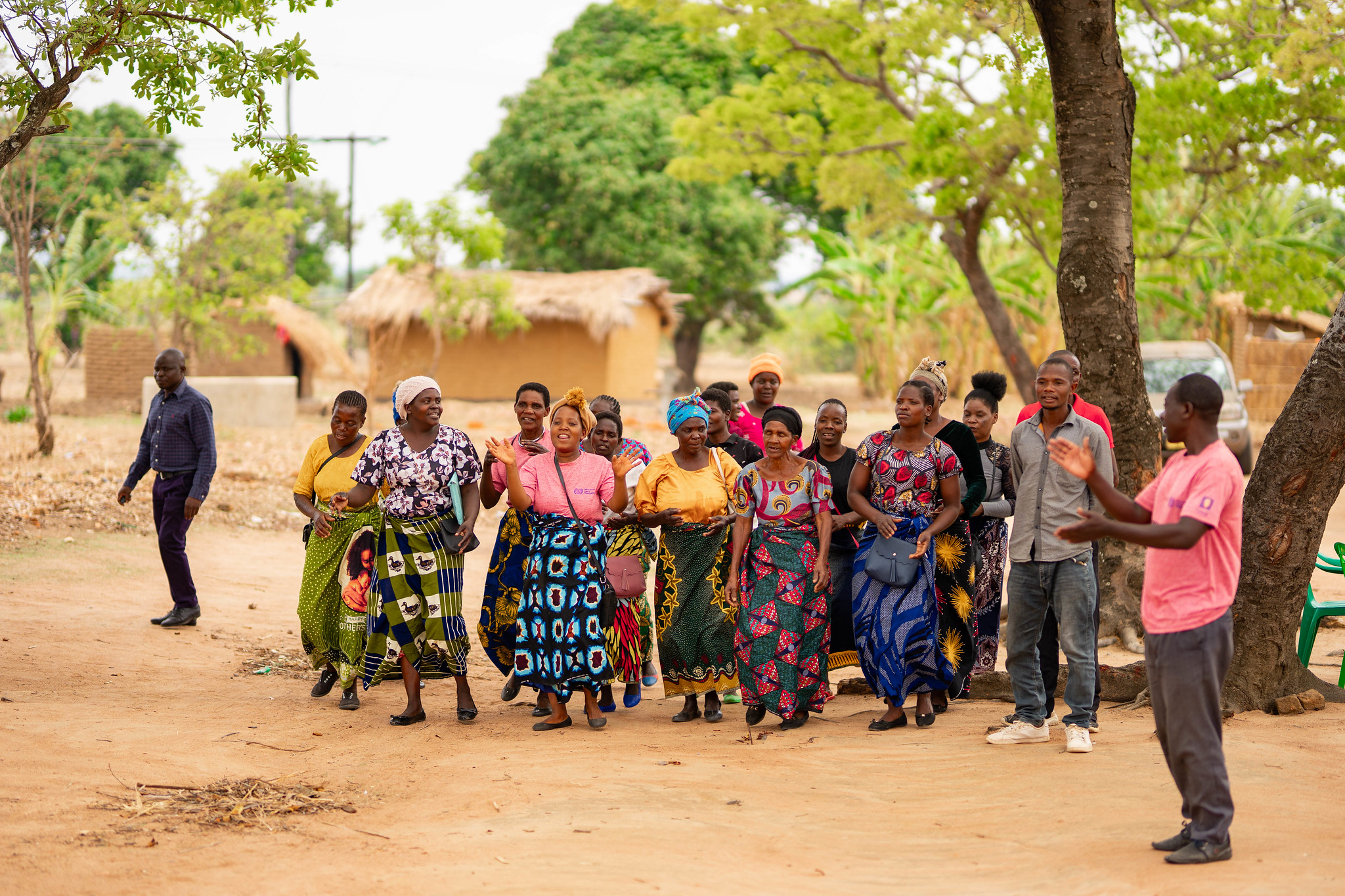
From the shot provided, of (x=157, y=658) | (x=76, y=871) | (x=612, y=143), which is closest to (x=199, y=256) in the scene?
(x=612, y=143)

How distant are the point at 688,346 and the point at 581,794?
2805 cm

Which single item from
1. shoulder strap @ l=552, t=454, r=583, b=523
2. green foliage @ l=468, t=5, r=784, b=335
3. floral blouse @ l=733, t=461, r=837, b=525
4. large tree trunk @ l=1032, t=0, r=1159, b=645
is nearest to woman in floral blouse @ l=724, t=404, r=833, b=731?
floral blouse @ l=733, t=461, r=837, b=525

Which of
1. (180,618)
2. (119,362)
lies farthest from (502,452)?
(119,362)

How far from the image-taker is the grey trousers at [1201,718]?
3.96 metres

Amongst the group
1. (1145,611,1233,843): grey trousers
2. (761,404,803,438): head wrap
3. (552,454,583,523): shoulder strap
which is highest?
(761,404,803,438): head wrap

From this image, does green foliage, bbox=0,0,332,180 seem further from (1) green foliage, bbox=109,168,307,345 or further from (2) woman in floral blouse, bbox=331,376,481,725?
(1) green foliage, bbox=109,168,307,345

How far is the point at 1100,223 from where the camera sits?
7.30 metres

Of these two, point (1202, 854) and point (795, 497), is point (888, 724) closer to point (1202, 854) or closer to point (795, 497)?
point (795, 497)

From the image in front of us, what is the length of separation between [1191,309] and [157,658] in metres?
18.3

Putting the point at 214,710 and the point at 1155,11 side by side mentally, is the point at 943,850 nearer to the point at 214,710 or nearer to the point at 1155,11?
A: the point at 214,710

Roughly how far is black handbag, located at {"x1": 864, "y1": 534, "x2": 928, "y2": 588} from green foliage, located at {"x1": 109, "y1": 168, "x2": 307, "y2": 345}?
16.9 meters

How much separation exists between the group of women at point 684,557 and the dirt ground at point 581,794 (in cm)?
29

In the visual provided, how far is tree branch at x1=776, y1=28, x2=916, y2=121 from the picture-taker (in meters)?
14.4

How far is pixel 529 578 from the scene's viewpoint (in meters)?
5.76
